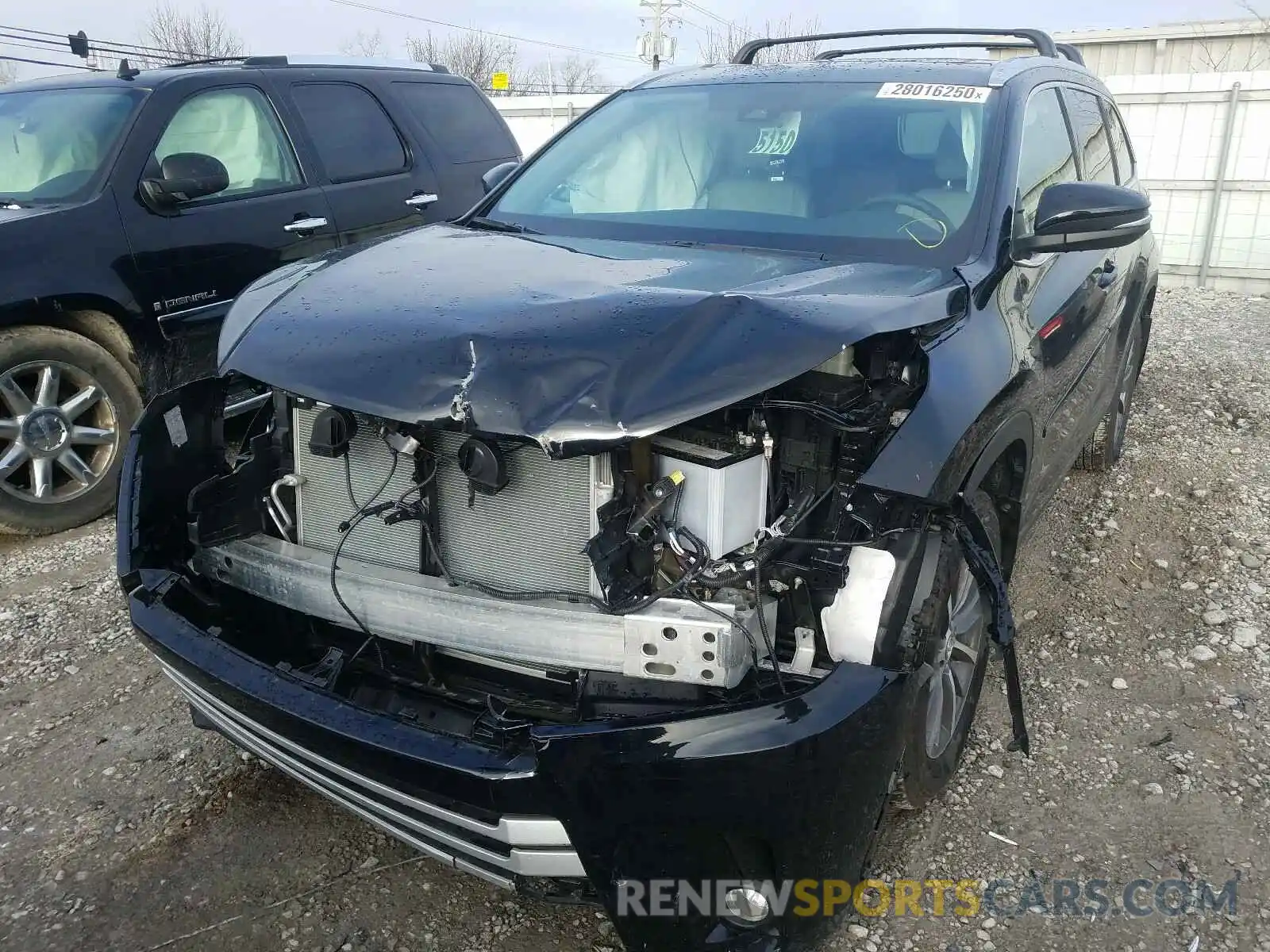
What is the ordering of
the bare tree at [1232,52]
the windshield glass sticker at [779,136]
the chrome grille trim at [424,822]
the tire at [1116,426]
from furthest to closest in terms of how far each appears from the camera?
1. the bare tree at [1232,52]
2. the tire at [1116,426]
3. the windshield glass sticker at [779,136]
4. the chrome grille trim at [424,822]

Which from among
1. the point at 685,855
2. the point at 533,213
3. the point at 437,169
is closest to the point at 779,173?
the point at 533,213

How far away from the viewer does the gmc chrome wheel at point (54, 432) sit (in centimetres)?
440

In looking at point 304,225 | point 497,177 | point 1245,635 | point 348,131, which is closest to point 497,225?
point 497,177

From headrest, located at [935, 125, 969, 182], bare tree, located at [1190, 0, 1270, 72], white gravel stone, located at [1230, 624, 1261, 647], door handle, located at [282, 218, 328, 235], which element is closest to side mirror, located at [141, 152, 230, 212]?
door handle, located at [282, 218, 328, 235]

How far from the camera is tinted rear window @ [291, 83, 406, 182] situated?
17.9ft

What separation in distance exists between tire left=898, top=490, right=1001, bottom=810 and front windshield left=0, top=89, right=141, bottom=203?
4.24m

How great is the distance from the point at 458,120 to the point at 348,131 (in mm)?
884

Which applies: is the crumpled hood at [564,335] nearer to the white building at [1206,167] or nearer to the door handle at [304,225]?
the door handle at [304,225]

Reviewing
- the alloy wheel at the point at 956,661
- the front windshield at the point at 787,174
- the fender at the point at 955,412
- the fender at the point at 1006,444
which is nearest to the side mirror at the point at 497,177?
the front windshield at the point at 787,174

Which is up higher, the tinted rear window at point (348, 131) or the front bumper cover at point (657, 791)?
the tinted rear window at point (348, 131)

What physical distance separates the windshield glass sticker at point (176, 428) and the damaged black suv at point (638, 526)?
0.04 ft

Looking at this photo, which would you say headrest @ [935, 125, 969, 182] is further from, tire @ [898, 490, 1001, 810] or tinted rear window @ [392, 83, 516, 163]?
tinted rear window @ [392, 83, 516, 163]

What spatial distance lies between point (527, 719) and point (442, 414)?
2.13 ft

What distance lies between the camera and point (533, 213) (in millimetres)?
3436
